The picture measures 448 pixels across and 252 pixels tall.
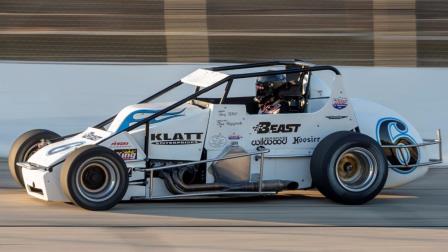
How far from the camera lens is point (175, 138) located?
920 cm

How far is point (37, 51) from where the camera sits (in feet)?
46.4

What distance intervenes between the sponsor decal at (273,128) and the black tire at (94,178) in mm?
1365

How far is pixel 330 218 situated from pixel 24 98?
4.92 meters

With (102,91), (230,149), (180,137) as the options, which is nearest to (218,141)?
(230,149)

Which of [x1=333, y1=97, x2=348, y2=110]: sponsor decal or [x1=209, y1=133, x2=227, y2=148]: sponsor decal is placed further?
[x1=333, y1=97, x2=348, y2=110]: sponsor decal

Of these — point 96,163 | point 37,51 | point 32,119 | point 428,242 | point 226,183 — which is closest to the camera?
point 428,242

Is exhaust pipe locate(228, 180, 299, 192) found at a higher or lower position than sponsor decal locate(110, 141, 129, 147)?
lower

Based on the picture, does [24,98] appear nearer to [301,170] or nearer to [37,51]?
[37,51]

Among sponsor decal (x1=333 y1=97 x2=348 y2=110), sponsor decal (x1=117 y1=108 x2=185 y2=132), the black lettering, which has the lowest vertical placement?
the black lettering

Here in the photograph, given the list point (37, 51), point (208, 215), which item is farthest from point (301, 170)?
point (37, 51)

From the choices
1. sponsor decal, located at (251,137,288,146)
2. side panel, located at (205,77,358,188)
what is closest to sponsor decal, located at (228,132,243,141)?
side panel, located at (205,77,358,188)

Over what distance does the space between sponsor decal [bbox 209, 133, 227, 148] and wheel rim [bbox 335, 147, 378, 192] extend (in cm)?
106

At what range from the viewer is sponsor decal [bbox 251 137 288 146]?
373 inches

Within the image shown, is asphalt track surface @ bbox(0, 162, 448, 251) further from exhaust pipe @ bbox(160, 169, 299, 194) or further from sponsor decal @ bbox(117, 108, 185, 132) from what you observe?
sponsor decal @ bbox(117, 108, 185, 132)
